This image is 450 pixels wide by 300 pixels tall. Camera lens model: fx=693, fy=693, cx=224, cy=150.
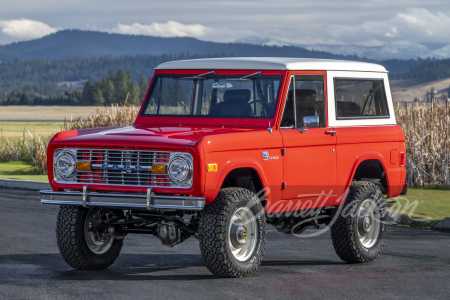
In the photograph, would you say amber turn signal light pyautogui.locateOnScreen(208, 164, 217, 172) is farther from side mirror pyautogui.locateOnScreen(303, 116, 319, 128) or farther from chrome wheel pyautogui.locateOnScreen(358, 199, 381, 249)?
chrome wheel pyautogui.locateOnScreen(358, 199, 381, 249)

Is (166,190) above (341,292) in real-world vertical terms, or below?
above

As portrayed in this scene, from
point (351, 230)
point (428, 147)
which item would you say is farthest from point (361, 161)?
point (428, 147)

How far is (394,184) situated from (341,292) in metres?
2.94

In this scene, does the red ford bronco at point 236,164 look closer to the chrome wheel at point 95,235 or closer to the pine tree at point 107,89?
the chrome wheel at point 95,235

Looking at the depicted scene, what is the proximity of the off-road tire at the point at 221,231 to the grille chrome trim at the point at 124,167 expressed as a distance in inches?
17.6

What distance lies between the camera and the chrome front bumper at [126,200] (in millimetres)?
6602

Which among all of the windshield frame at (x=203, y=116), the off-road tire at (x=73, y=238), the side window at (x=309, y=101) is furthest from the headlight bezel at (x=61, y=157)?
the side window at (x=309, y=101)

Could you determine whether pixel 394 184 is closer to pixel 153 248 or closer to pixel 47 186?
pixel 153 248

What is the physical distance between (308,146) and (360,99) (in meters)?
1.44

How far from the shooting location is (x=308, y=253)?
916 cm

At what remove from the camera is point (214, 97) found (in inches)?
Answer: 328

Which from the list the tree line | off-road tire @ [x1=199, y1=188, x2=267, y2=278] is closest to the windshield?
off-road tire @ [x1=199, y1=188, x2=267, y2=278]

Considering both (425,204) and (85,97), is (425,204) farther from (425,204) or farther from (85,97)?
(85,97)

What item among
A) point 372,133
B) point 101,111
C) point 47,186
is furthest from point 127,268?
point 101,111
